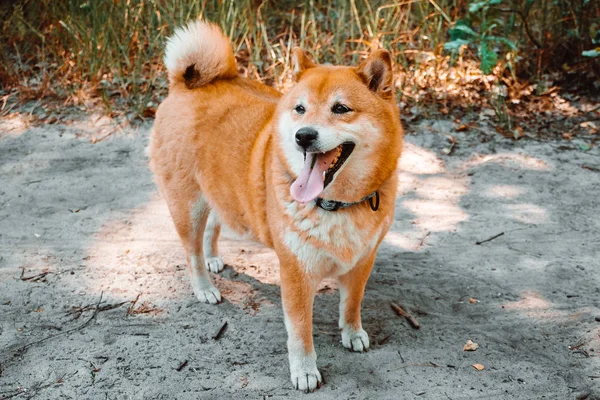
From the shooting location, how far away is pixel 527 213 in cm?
416

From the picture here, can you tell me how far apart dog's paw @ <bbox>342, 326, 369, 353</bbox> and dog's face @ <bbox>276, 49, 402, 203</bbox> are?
0.78 m

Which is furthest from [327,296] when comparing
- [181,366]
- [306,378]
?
[181,366]

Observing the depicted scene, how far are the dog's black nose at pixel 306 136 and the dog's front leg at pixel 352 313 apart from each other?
782 millimetres

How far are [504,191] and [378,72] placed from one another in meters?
2.32

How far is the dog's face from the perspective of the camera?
2.43 metres

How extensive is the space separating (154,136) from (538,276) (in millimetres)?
2355

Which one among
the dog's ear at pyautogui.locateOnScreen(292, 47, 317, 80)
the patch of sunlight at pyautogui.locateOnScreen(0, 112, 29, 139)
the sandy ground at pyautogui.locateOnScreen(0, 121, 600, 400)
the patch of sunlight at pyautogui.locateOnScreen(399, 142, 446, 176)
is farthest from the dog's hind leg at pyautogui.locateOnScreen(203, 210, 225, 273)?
the patch of sunlight at pyautogui.locateOnScreen(0, 112, 29, 139)

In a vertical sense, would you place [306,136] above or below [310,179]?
above

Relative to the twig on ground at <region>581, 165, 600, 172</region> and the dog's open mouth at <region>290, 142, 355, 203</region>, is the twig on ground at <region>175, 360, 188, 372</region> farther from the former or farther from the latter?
the twig on ground at <region>581, 165, 600, 172</region>

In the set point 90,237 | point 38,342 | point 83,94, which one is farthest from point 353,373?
point 83,94

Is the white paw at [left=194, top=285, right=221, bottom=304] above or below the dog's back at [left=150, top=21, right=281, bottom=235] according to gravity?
below

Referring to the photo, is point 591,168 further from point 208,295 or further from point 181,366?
point 181,366

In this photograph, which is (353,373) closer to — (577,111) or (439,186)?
(439,186)

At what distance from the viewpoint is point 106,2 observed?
6.02m
